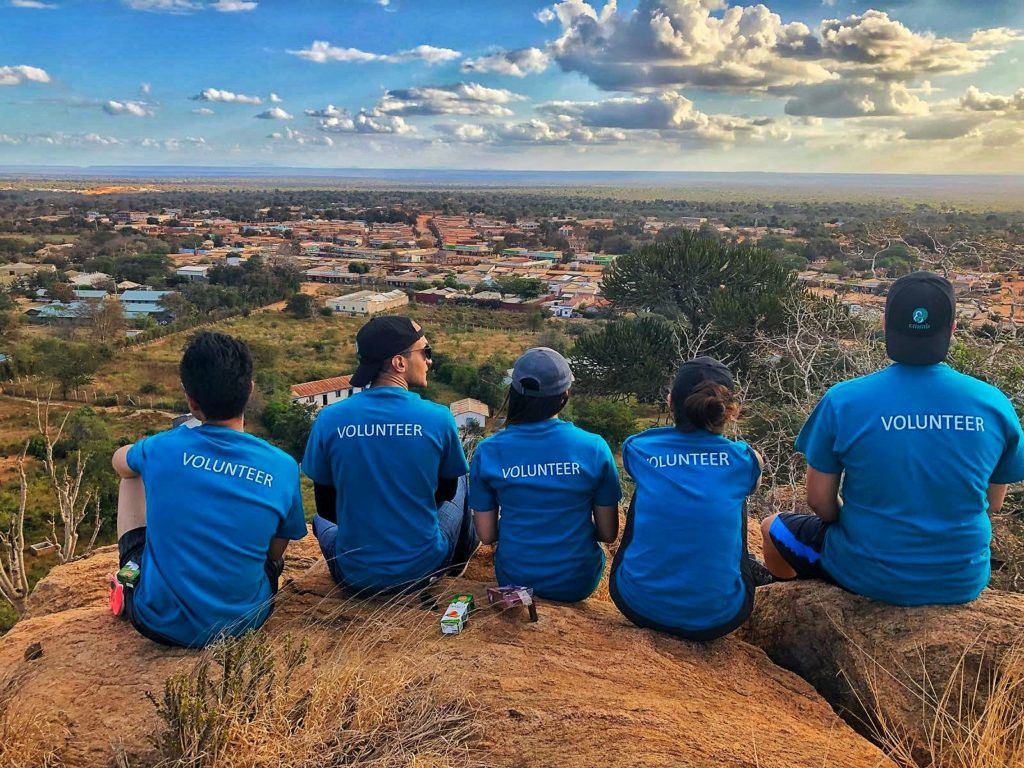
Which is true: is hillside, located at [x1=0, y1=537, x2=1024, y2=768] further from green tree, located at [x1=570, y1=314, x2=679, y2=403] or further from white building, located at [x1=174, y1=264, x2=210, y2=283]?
white building, located at [x1=174, y1=264, x2=210, y2=283]

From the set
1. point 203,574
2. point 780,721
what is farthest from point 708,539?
point 203,574

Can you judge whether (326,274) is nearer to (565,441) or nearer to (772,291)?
(772,291)

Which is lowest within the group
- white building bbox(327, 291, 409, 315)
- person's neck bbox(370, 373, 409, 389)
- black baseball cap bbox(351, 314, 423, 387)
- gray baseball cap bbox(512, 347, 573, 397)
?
white building bbox(327, 291, 409, 315)

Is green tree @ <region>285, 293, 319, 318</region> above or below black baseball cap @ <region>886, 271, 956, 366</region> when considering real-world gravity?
below

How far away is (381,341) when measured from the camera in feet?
9.62

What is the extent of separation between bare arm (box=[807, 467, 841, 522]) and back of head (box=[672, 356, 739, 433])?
0.37 meters

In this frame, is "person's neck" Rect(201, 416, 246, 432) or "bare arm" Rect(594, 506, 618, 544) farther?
"bare arm" Rect(594, 506, 618, 544)

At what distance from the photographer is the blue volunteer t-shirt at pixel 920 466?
2463 millimetres

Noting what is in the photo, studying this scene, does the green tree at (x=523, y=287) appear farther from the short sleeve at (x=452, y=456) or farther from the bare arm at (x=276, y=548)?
the bare arm at (x=276, y=548)

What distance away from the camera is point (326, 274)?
5312 cm

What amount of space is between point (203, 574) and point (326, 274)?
173 ft

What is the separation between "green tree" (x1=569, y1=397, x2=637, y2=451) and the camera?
1712 cm

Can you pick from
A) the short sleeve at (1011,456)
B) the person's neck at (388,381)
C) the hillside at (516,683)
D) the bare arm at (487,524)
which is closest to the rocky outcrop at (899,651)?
the hillside at (516,683)

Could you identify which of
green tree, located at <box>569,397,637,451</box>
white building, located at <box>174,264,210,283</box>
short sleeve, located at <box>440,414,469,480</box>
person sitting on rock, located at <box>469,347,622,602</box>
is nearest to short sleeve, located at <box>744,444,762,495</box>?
person sitting on rock, located at <box>469,347,622,602</box>
